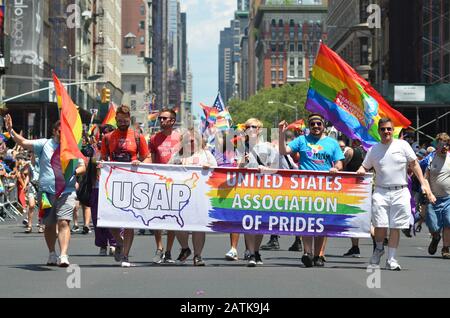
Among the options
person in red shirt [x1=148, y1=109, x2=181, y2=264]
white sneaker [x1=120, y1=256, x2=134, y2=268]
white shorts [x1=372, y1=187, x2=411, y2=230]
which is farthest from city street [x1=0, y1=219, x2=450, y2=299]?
person in red shirt [x1=148, y1=109, x2=181, y2=264]

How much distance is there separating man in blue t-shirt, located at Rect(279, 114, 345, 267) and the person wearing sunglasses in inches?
161

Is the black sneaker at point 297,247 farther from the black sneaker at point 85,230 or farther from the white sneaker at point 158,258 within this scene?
the black sneaker at point 85,230

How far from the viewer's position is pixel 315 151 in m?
13.9

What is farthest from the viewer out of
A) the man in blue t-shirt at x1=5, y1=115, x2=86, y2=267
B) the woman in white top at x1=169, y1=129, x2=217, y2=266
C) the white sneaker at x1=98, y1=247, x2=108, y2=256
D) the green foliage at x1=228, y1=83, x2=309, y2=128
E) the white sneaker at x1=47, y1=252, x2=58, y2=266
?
the green foliage at x1=228, y1=83, x2=309, y2=128

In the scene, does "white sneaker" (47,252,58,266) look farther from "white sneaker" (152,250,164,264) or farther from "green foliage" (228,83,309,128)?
"green foliage" (228,83,309,128)

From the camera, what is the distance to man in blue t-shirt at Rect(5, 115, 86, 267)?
542 inches

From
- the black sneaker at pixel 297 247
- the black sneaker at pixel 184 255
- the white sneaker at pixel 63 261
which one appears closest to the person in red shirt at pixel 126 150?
the white sneaker at pixel 63 261

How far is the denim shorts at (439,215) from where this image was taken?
58.1 ft

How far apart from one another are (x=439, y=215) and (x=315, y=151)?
15.3 ft

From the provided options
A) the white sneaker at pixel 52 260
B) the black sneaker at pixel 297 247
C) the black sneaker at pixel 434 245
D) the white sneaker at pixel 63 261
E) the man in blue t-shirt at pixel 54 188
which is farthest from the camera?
the black sneaker at pixel 297 247

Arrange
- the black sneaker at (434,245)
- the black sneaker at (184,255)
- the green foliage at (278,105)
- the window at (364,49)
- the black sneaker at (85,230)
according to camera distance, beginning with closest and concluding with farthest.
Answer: the black sneaker at (184,255) → the black sneaker at (434,245) → the black sneaker at (85,230) → the window at (364,49) → the green foliage at (278,105)

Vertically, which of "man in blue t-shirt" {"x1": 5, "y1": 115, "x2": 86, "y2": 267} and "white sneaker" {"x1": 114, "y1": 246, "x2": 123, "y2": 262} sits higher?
"man in blue t-shirt" {"x1": 5, "y1": 115, "x2": 86, "y2": 267}

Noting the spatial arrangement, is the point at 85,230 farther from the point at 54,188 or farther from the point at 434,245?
the point at 54,188

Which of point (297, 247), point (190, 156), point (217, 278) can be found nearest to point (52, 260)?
point (190, 156)
